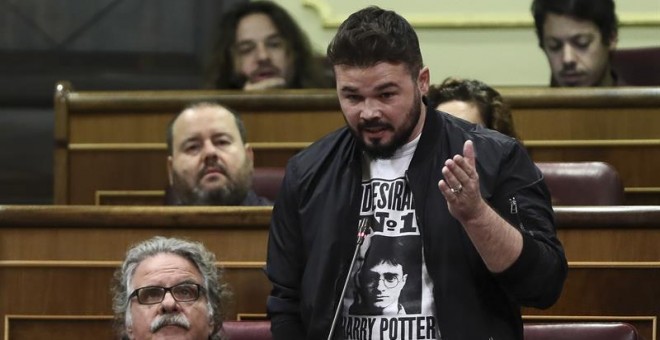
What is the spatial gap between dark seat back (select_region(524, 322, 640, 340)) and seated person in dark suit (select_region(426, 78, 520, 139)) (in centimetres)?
41

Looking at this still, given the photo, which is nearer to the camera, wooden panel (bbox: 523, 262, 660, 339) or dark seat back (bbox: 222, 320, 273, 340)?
dark seat back (bbox: 222, 320, 273, 340)

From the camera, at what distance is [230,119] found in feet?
6.66

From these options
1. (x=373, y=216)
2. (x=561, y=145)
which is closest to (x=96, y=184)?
(x=561, y=145)

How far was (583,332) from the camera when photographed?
1372mm

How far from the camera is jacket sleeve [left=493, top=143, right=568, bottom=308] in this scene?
1.13 metres

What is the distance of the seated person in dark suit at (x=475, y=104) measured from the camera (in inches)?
68.6

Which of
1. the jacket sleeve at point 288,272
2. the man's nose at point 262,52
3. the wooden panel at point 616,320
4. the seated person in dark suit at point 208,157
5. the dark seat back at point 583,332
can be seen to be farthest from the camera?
the man's nose at point 262,52

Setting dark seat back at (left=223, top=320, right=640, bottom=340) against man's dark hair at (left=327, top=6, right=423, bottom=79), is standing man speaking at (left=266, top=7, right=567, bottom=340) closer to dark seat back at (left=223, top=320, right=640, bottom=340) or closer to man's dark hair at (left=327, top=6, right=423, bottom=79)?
man's dark hair at (left=327, top=6, right=423, bottom=79)

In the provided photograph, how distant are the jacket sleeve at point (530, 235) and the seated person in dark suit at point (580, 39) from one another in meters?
1.04

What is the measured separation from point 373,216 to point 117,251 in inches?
20.7

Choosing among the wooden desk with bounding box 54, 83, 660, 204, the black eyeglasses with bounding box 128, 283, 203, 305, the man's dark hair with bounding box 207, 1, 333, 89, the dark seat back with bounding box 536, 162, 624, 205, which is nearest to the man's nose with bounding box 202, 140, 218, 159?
the wooden desk with bounding box 54, 83, 660, 204

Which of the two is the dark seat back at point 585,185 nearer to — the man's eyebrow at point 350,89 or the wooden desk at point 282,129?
the wooden desk at point 282,129

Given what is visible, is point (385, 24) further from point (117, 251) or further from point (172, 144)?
point (172, 144)

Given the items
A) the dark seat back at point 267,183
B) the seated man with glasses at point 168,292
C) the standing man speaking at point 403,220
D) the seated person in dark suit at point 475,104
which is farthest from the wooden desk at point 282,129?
the standing man speaking at point 403,220
